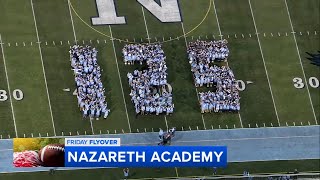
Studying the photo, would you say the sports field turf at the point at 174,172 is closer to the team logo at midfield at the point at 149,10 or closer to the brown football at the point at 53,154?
the brown football at the point at 53,154

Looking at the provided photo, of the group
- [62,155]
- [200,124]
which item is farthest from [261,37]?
[62,155]

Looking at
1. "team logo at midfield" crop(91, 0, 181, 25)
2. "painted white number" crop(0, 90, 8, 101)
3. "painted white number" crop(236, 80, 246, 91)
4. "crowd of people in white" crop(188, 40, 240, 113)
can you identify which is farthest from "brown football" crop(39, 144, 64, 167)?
"painted white number" crop(236, 80, 246, 91)

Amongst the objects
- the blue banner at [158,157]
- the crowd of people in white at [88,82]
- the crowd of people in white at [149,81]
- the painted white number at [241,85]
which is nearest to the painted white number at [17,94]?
the crowd of people in white at [88,82]

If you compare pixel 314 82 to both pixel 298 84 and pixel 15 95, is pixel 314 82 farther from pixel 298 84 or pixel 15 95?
pixel 15 95

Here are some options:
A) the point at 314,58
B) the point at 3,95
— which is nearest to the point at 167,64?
the point at 314,58

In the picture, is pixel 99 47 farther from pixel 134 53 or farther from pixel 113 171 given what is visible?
pixel 113 171

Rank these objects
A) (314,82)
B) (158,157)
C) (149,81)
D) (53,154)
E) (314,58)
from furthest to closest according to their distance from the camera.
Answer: (314,58), (314,82), (149,81), (158,157), (53,154)
